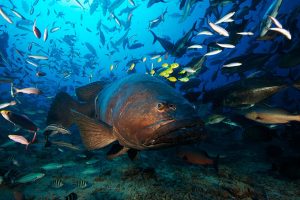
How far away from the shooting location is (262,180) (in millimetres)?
5016

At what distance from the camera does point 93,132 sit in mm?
3582

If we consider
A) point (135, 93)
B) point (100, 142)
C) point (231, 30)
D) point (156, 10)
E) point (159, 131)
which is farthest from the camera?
point (156, 10)

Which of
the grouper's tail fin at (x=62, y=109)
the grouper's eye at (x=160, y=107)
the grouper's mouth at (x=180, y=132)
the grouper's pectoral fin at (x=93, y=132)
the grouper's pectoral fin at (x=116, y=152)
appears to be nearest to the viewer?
the grouper's mouth at (x=180, y=132)

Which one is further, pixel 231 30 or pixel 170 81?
pixel 170 81

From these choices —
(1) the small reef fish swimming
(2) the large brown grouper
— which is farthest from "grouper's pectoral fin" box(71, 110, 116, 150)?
(1) the small reef fish swimming

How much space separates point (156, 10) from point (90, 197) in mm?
54566

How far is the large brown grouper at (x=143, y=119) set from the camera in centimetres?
248

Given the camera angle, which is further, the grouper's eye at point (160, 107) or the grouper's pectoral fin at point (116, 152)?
the grouper's pectoral fin at point (116, 152)

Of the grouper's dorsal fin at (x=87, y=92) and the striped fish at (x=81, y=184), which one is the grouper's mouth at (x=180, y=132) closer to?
the striped fish at (x=81, y=184)

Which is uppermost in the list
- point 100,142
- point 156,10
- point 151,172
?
point 156,10

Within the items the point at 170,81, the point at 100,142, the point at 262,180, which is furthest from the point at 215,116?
the point at 100,142

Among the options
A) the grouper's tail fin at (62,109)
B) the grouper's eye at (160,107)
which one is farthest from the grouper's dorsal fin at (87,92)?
the grouper's eye at (160,107)

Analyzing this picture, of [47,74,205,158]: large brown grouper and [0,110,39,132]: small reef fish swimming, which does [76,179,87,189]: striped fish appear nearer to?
[47,74,205,158]: large brown grouper

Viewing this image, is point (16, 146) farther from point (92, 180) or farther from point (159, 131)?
point (159, 131)
